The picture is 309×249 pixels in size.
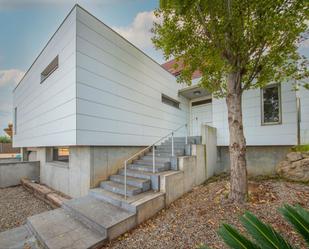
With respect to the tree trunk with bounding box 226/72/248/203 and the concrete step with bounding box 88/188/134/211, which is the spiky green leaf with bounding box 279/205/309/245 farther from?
the concrete step with bounding box 88/188/134/211

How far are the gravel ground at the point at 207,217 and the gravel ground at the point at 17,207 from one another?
3099 millimetres

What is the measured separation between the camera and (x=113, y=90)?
5555 mm

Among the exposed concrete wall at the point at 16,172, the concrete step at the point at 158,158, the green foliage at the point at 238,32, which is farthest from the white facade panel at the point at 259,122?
the exposed concrete wall at the point at 16,172

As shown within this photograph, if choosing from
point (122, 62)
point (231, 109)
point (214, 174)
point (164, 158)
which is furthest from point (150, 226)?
point (122, 62)

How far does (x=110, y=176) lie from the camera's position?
528 cm

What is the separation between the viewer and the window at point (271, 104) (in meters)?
6.23

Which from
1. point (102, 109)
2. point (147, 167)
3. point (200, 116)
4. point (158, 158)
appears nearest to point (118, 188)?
point (147, 167)

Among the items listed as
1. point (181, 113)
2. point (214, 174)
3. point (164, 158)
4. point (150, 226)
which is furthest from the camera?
point (181, 113)

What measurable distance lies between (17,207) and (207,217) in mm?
5550

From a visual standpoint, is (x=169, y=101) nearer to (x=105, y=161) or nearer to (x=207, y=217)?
(x=105, y=161)

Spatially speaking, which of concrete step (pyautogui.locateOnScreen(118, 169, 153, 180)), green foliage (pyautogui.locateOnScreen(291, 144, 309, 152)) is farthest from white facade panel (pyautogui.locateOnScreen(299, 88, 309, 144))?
concrete step (pyautogui.locateOnScreen(118, 169, 153, 180))

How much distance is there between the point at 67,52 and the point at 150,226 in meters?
5.10

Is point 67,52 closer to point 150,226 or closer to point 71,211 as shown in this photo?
point 71,211

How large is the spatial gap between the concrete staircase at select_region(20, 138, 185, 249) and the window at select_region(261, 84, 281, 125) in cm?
428
